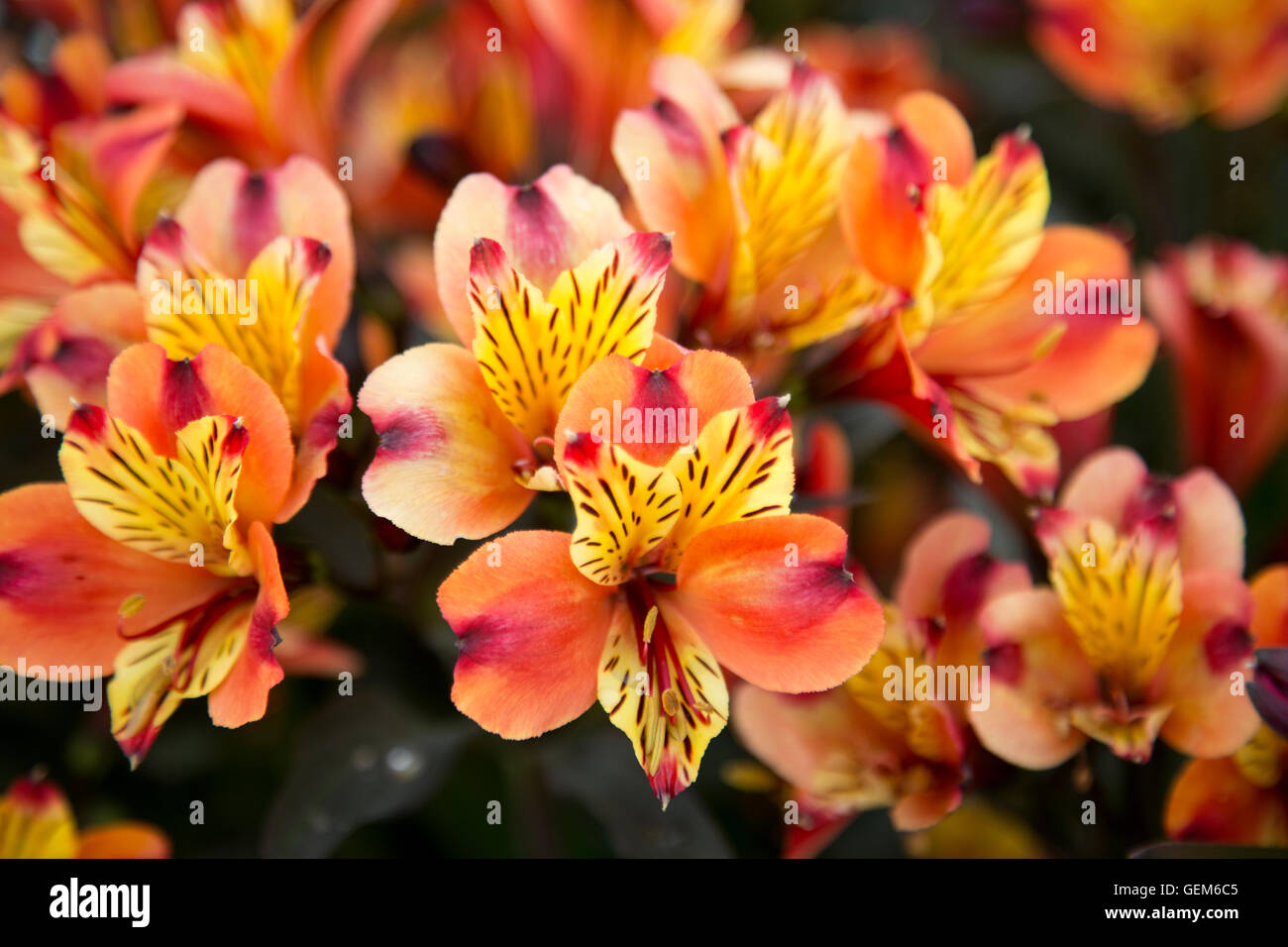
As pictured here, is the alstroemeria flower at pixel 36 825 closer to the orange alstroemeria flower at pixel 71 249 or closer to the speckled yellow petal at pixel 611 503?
the orange alstroemeria flower at pixel 71 249

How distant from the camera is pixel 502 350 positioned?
1.88ft

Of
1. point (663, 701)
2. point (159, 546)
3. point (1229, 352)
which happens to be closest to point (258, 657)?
point (159, 546)

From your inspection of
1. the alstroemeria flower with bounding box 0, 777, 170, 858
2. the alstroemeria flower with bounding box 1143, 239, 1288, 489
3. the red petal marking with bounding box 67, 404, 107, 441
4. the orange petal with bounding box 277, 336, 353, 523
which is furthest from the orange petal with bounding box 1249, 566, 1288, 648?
the alstroemeria flower with bounding box 0, 777, 170, 858

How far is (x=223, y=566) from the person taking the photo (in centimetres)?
63

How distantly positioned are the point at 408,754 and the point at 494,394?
1.03 ft

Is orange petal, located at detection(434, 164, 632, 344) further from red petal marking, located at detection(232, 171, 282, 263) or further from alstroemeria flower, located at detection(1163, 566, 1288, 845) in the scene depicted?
alstroemeria flower, located at detection(1163, 566, 1288, 845)

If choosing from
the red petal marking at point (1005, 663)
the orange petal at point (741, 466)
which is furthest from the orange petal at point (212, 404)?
the red petal marking at point (1005, 663)

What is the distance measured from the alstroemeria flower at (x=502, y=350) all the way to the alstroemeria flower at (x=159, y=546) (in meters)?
0.07

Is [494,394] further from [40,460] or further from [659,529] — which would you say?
[40,460]

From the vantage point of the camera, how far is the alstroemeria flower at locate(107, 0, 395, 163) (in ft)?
2.65

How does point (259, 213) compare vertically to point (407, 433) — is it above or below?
above

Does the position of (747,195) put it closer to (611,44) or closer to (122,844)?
(611,44)

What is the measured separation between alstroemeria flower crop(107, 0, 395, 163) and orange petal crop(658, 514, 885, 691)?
51 centimetres

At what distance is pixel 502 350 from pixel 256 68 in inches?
17.4
